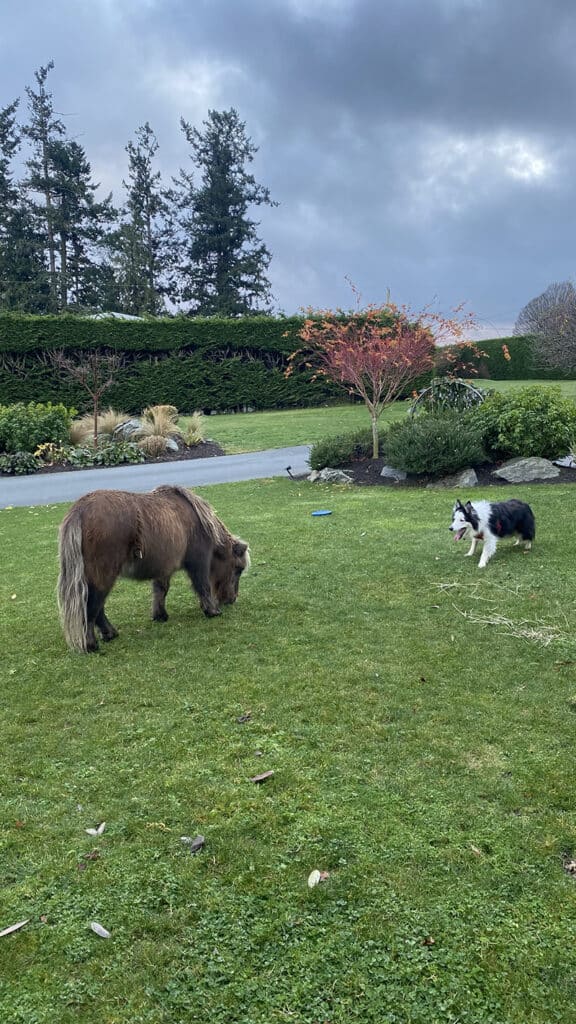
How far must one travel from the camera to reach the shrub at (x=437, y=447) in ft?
37.1

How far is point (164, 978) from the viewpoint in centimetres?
198

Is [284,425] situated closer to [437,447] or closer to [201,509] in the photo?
[437,447]

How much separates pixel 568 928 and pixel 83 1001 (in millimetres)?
1625

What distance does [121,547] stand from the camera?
14.7 ft

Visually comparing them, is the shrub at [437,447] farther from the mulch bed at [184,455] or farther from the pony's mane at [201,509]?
the pony's mane at [201,509]

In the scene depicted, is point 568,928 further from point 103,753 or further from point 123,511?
point 123,511

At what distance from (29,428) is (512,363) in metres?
27.1

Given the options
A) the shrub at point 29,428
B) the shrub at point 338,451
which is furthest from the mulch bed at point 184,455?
the shrub at point 338,451

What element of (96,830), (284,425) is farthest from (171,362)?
(96,830)

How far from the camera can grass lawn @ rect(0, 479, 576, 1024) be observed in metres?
1.95

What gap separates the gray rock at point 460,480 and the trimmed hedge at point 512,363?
2232 cm

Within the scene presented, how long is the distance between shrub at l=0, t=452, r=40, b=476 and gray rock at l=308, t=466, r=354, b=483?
704 cm

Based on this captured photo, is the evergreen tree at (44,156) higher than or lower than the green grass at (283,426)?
higher

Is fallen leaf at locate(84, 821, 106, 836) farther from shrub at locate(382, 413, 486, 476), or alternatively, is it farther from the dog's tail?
shrub at locate(382, 413, 486, 476)
